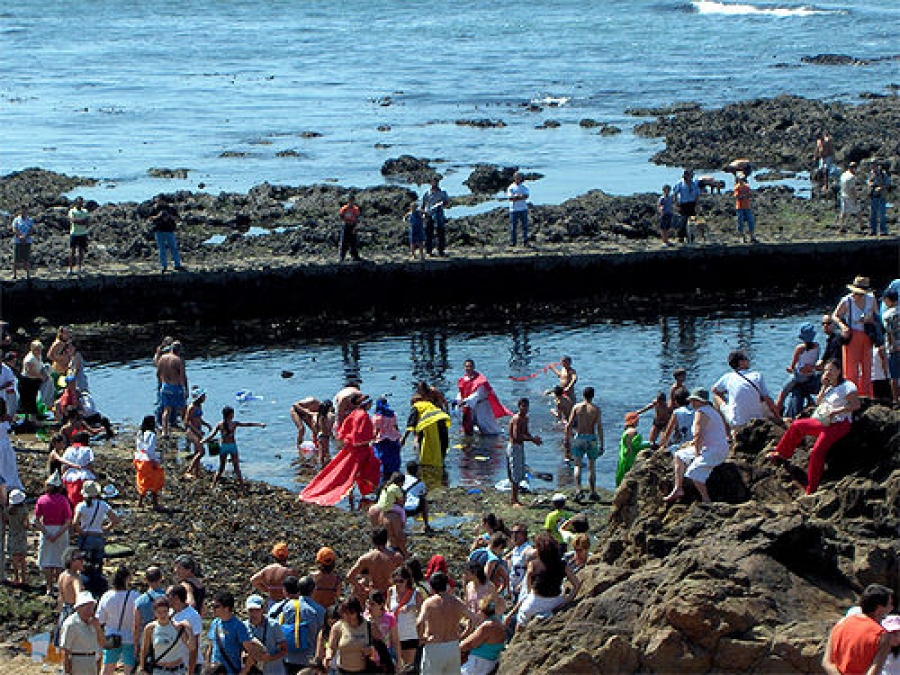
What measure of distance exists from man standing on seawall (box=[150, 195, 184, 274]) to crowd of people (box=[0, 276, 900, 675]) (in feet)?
22.7

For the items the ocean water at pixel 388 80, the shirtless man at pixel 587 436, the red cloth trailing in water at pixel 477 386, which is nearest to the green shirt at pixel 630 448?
the shirtless man at pixel 587 436

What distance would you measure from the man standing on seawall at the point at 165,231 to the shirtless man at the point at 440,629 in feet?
65.7

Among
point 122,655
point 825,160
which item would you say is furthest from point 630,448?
point 825,160

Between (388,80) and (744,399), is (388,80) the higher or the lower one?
the higher one

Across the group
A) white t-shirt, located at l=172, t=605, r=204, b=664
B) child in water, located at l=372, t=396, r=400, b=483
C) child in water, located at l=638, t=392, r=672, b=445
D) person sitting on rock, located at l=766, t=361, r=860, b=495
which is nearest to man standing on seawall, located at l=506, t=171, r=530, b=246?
child in water, located at l=638, t=392, r=672, b=445

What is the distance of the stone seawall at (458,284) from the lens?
33.2 meters

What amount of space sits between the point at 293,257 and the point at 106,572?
18.6 meters

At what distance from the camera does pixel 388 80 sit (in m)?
80.6

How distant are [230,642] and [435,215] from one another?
22.1 m

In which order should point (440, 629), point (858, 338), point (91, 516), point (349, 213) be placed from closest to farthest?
point (440, 629), point (91, 516), point (858, 338), point (349, 213)

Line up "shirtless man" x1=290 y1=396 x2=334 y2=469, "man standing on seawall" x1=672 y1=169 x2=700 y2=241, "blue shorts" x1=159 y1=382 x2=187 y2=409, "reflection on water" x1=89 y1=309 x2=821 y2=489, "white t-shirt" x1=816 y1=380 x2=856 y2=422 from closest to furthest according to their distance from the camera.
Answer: "white t-shirt" x1=816 y1=380 x2=856 y2=422 → "shirtless man" x1=290 y1=396 x2=334 y2=469 → "reflection on water" x1=89 y1=309 x2=821 y2=489 → "blue shorts" x1=159 y1=382 x2=187 y2=409 → "man standing on seawall" x1=672 y1=169 x2=700 y2=241

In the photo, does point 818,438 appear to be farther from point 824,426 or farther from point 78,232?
point 78,232

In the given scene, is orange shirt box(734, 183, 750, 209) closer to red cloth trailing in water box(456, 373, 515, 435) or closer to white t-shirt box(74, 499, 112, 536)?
red cloth trailing in water box(456, 373, 515, 435)

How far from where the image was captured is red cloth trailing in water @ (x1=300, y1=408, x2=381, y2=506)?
2144cm
